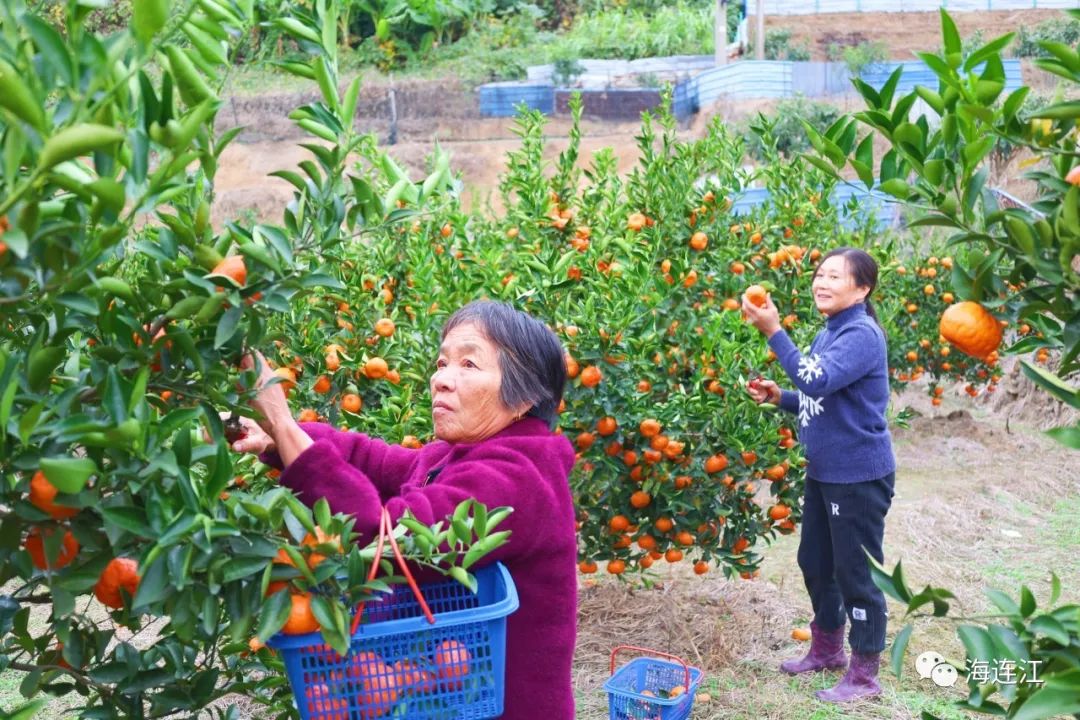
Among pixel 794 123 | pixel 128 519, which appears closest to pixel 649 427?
pixel 128 519

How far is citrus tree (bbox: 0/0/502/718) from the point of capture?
1.02 m

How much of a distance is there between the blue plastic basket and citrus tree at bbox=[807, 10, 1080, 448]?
0.76m

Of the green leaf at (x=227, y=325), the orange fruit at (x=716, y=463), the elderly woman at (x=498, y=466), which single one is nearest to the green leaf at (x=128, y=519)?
the green leaf at (x=227, y=325)

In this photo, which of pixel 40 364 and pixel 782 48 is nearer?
pixel 40 364

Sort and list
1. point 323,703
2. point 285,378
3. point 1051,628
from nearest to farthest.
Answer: point 1051,628
point 323,703
point 285,378

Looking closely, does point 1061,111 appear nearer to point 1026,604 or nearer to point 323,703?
point 1026,604

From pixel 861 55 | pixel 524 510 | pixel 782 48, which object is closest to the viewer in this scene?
pixel 524 510

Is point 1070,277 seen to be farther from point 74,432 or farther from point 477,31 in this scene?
point 477,31

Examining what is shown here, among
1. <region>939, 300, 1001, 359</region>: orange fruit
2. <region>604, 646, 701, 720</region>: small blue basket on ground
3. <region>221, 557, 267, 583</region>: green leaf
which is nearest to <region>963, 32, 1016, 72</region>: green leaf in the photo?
<region>939, 300, 1001, 359</region>: orange fruit

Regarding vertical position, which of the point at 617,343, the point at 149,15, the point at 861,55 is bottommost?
the point at 617,343

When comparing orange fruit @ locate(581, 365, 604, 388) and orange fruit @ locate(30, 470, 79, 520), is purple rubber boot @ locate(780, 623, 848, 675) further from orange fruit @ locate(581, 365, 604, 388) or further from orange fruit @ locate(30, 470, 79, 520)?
orange fruit @ locate(30, 470, 79, 520)

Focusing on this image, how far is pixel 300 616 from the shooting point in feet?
4.66

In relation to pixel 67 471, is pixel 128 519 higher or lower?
lower

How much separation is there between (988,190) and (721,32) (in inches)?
579
